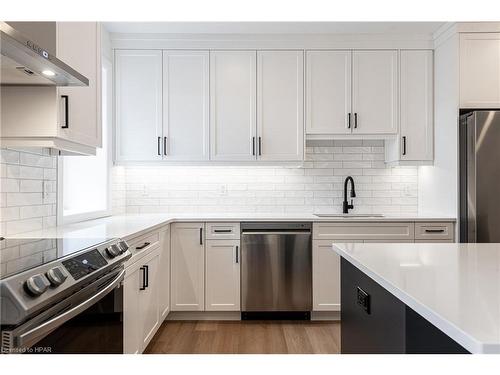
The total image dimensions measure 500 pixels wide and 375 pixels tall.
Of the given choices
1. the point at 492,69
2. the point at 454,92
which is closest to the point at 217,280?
the point at 454,92

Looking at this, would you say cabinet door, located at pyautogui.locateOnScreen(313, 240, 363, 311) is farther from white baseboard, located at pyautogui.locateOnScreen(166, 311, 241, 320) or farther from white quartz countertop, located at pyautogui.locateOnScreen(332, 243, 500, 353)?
white quartz countertop, located at pyautogui.locateOnScreen(332, 243, 500, 353)

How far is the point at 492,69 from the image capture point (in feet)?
11.1

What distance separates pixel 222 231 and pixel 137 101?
147 centimetres

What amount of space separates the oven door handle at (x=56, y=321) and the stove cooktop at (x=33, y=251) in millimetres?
181

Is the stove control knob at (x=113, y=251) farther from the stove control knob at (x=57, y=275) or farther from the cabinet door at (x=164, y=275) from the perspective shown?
the cabinet door at (x=164, y=275)

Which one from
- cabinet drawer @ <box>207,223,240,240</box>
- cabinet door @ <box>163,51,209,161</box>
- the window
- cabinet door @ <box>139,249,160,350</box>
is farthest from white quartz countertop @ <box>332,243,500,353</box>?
the window

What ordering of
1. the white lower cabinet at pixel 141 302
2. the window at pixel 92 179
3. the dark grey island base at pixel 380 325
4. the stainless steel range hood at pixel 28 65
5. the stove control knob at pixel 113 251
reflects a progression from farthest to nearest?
the window at pixel 92 179 < the white lower cabinet at pixel 141 302 < the stove control knob at pixel 113 251 < the stainless steel range hood at pixel 28 65 < the dark grey island base at pixel 380 325

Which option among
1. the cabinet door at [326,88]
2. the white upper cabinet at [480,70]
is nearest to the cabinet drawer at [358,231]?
the cabinet door at [326,88]

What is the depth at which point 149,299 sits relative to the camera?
2723 mm

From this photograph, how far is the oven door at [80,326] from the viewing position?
1.14m

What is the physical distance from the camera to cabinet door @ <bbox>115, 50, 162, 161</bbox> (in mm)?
3709

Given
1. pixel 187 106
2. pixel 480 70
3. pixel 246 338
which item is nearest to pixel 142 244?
pixel 246 338

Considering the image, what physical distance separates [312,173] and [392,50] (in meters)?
1.39
